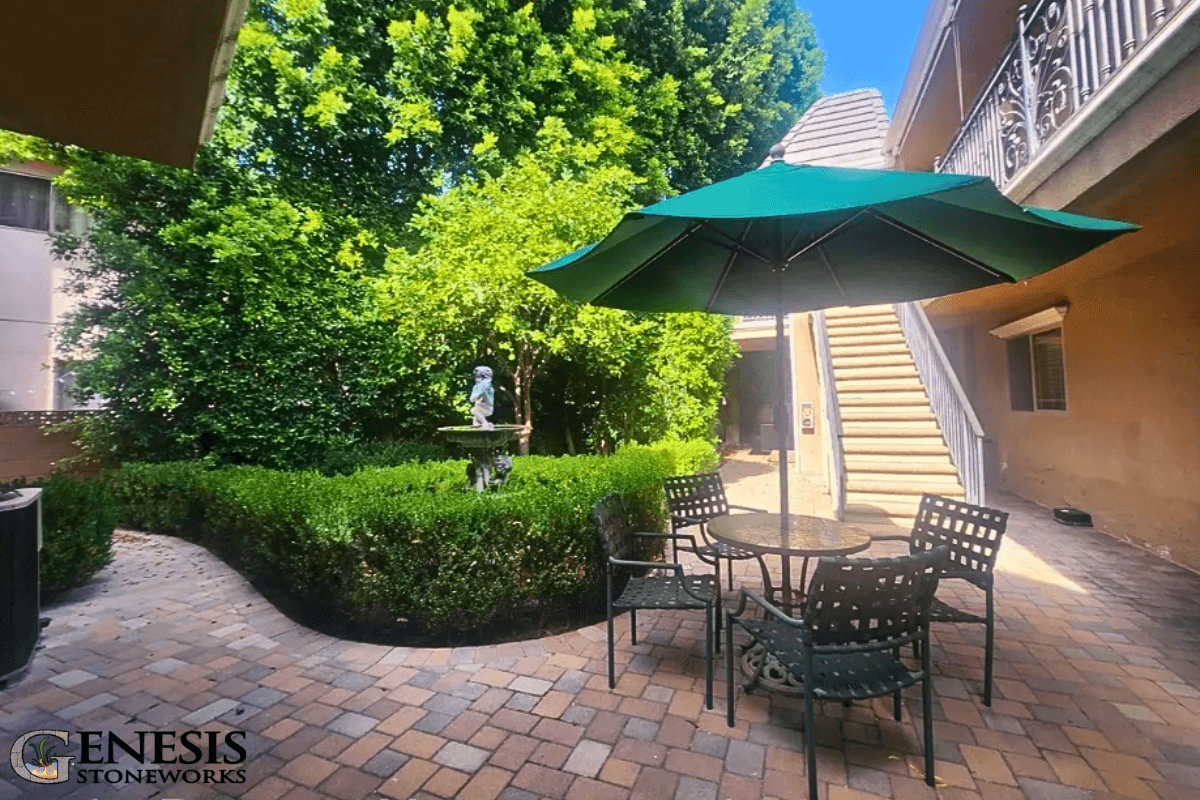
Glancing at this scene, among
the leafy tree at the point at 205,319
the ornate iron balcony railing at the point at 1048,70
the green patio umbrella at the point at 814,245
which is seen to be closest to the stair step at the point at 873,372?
the ornate iron balcony railing at the point at 1048,70

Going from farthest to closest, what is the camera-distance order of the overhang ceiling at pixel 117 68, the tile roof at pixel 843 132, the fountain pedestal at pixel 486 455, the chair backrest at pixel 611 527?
the tile roof at pixel 843 132, the fountain pedestal at pixel 486 455, the chair backrest at pixel 611 527, the overhang ceiling at pixel 117 68

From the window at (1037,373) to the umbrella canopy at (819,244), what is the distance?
17.1 feet

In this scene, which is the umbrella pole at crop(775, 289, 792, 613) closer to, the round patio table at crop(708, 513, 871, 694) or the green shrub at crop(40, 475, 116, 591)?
the round patio table at crop(708, 513, 871, 694)

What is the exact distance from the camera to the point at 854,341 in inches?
346

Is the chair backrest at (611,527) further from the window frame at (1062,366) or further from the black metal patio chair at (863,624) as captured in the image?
the window frame at (1062,366)

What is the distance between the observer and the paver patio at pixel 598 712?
211 centimetres

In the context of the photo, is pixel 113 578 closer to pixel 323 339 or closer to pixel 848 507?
pixel 323 339

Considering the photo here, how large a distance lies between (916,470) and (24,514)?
315 inches

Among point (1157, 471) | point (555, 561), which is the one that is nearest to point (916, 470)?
point (1157, 471)

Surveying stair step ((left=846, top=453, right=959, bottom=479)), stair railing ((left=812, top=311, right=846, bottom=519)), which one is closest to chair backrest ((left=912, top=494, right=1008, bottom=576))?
stair railing ((left=812, top=311, right=846, bottom=519))

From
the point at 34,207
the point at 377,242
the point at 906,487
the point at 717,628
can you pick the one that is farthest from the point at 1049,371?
the point at 34,207

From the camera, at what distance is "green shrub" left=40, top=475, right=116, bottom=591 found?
4215 millimetres

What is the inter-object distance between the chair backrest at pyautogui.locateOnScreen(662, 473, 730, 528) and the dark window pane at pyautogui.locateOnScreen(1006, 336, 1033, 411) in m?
6.41

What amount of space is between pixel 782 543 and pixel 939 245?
1862mm
